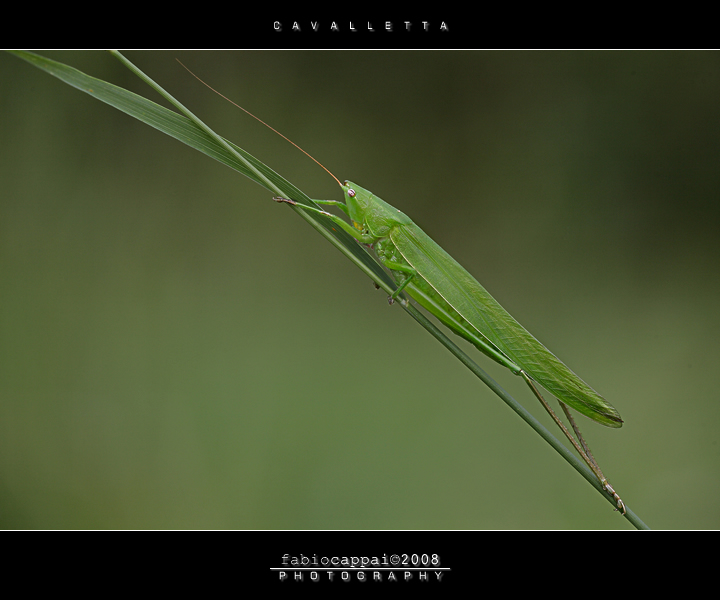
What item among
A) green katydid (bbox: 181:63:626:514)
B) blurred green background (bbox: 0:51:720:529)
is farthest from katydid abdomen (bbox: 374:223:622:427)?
blurred green background (bbox: 0:51:720:529)

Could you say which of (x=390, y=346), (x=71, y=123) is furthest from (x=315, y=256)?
(x=71, y=123)

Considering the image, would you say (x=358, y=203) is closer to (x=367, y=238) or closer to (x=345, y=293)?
(x=367, y=238)

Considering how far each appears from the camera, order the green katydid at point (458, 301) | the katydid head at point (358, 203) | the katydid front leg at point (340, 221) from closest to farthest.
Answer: the katydid front leg at point (340, 221), the green katydid at point (458, 301), the katydid head at point (358, 203)

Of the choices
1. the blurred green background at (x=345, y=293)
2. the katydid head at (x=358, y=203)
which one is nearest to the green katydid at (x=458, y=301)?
the katydid head at (x=358, y=203)

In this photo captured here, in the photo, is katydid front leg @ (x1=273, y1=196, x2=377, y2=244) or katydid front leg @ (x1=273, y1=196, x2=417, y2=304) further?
katydid front leg @ (x1=273, y1=196, x2=417, y2=304)

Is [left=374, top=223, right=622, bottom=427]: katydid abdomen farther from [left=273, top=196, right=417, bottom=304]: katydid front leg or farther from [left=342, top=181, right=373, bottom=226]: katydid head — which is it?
[left=342, top=181, right=373, bottom=226]: katydid head

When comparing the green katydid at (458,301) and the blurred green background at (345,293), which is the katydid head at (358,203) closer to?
the green katydid at (458,301)

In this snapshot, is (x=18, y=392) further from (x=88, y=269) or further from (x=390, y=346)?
(x=390, y=346)
